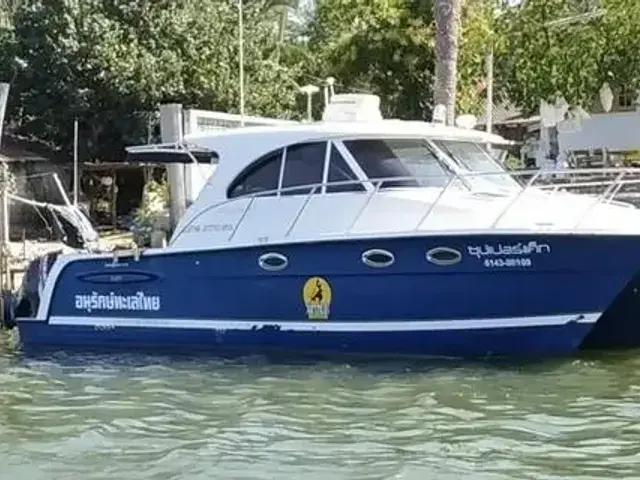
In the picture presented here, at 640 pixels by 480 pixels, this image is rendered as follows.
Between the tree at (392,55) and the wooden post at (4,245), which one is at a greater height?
the tree at (392,55)

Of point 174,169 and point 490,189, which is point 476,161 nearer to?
point 490,189

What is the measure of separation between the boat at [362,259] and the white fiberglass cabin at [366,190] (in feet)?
0.06

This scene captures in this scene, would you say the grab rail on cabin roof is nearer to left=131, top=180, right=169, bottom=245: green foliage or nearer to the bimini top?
the bimini top

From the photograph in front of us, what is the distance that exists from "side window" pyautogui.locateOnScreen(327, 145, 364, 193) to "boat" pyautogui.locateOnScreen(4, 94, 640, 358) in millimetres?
13

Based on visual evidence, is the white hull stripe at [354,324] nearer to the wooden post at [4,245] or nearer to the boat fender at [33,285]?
the boat fender at [33,285]

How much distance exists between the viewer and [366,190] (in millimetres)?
12617

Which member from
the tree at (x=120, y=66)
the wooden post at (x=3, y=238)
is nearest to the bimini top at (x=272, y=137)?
the wooden post at (x=3, y=238)

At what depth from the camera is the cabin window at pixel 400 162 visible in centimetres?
1276

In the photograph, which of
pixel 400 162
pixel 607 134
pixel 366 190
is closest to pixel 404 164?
pixel 400 162

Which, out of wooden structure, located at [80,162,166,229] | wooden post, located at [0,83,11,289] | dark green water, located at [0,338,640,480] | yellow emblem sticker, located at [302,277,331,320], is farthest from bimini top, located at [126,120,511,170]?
wooden structure, located at [80,162,166,229]

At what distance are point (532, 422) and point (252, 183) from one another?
190 inches

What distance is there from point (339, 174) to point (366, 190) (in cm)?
40

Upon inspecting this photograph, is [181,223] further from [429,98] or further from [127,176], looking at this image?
[429,98]

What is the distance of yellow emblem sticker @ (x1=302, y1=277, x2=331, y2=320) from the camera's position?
41.2ft
